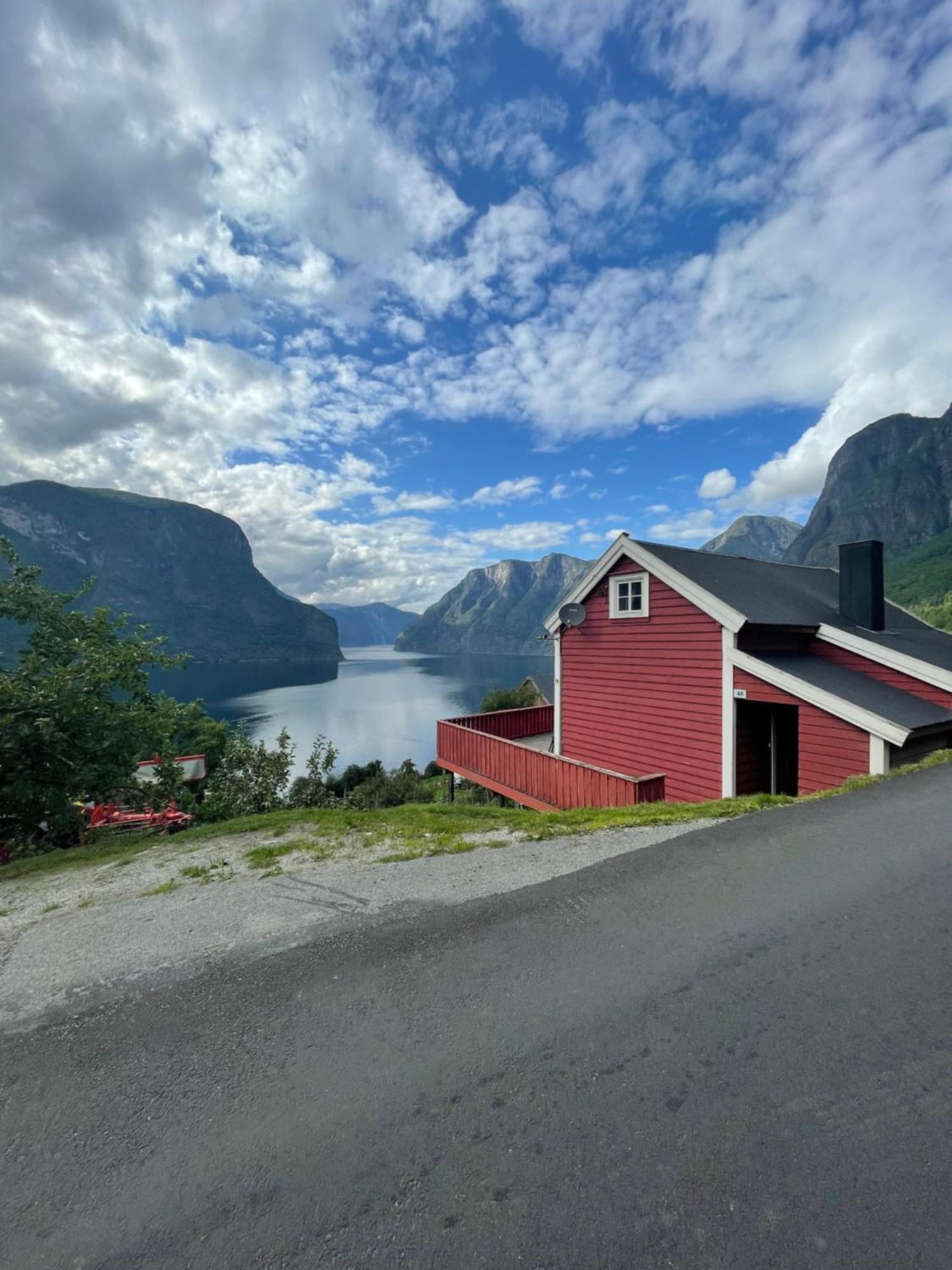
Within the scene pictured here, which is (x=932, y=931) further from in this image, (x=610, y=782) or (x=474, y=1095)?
(x=610, y=782)

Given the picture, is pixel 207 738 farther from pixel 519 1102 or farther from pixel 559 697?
pixel 519 1102

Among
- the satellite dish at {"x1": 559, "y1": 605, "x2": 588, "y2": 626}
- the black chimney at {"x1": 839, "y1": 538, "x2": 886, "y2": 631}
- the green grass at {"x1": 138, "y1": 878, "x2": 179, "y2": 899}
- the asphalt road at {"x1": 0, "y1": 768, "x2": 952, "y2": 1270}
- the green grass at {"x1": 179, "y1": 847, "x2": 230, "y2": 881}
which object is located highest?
the black chimney at {"x1": 839, "y1": 538, "x2": 886, "y2": 631}

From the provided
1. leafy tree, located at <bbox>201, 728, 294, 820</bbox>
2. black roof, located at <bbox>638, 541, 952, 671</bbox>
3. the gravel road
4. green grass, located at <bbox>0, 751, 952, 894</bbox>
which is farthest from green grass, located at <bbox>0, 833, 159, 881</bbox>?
black roof, located at <bbox>638, 541, 952, 671</bbox>

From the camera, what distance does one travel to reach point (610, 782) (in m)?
8.47

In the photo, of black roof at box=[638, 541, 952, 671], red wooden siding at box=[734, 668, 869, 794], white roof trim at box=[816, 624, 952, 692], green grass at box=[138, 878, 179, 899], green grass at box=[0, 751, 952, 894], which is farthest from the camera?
black roof at box=[638, 541, 952, 671]

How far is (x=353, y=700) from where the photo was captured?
296 ft

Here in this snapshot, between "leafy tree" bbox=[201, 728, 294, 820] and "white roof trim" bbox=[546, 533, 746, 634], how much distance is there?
327 inches

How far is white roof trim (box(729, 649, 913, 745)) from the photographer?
7.66m

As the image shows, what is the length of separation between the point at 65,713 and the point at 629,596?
10.6 metres

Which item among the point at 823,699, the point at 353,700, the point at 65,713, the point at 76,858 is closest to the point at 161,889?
the point at 76,858

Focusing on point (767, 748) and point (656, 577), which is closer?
point (767, 748)

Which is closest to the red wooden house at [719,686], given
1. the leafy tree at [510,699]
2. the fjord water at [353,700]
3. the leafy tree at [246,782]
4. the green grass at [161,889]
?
the leafy tree at [246,782]

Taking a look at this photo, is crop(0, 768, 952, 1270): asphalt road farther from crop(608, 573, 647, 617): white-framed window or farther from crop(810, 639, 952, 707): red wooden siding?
crop(608, 573, 647, 617): white-framed window

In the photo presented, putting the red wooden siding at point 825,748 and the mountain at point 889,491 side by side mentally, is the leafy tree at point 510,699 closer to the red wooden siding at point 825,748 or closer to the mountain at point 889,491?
the red wooden siding at point 825,748
